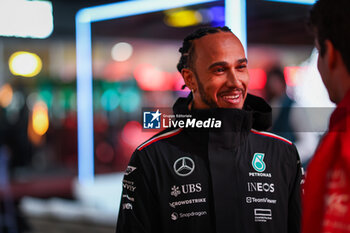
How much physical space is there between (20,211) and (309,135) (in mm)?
3617

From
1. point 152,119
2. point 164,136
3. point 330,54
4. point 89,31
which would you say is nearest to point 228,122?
point 164,136

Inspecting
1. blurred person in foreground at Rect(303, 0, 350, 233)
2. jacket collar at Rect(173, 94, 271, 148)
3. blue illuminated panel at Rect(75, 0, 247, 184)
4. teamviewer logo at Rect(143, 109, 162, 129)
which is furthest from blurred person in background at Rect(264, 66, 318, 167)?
blurred person in foreground at Rect(303, 0, 350, 233)

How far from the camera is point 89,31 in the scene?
2043mm

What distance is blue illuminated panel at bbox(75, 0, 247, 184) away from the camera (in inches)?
58.2

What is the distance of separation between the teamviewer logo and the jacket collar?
5.5 inches

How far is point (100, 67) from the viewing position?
5.75 metres

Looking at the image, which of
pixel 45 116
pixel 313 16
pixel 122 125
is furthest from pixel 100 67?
pixel 313 16

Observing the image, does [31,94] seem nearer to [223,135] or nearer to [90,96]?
[90,96]

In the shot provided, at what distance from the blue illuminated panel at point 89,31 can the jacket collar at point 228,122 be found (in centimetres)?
33

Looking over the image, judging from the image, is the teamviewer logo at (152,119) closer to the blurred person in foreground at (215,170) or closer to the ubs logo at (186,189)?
the blurred person in foreground at (215,170)

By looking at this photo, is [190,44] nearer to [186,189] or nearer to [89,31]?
[186,189]

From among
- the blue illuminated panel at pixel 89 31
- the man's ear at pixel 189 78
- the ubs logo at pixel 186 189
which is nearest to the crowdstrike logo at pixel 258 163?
the ubs logo at pixel 186 189

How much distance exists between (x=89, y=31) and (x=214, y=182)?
1.16 meters

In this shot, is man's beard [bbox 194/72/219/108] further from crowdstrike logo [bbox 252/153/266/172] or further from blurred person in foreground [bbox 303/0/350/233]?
blurred person in foreground [bbox 303/0/350/233]
